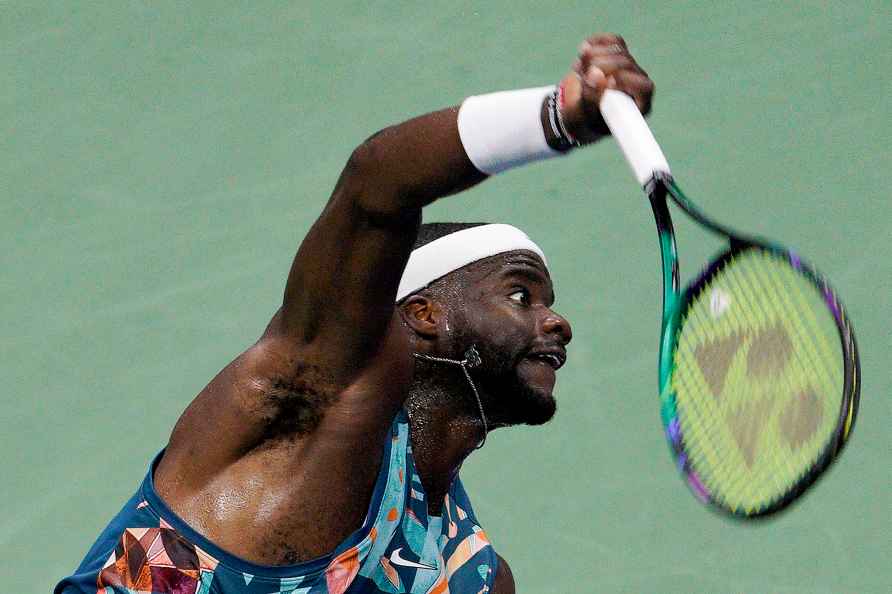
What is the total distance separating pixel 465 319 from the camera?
248 cm

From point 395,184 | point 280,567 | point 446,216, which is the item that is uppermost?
point 446,216

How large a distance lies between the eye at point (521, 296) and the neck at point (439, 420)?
135 mm

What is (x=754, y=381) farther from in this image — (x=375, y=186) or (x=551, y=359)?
(x=375, y=186)

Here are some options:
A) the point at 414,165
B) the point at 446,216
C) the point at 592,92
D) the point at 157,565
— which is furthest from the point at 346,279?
the point at 446,216

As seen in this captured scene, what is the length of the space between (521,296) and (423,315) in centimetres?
15

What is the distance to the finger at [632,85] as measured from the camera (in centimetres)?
180

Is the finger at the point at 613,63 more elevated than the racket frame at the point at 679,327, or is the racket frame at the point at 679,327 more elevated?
the finger at the point at 613,63

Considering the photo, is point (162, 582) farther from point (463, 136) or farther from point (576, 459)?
point (576, 459)

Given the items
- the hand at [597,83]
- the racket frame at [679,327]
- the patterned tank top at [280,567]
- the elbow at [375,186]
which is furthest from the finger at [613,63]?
the patterned tank top at [280,567]

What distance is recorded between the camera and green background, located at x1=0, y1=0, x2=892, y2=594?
3.77 meters

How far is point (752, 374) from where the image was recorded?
2.16 meters

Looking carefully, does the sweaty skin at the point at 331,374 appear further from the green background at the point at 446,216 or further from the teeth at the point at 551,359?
the green background at the point at 446,216

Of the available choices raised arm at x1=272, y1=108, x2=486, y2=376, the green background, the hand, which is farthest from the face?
the green background

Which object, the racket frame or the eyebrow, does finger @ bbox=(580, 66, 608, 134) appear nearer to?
the racket frame
